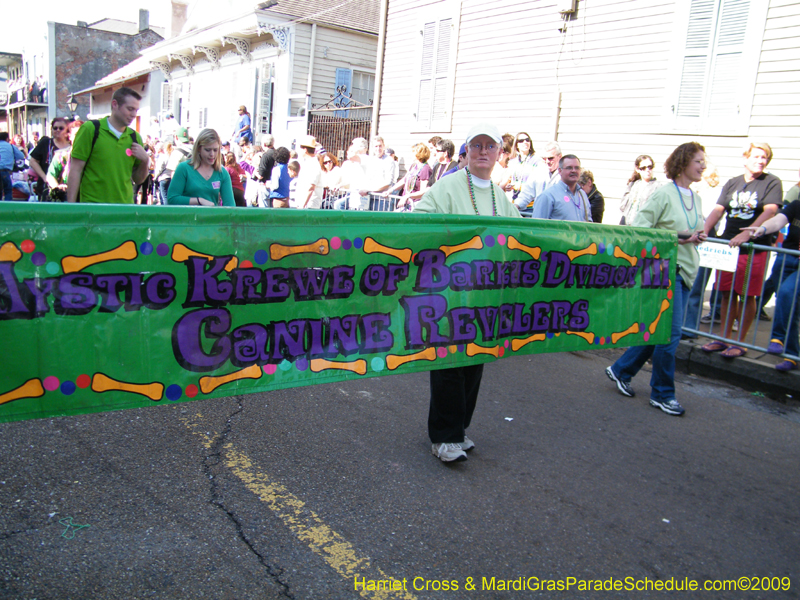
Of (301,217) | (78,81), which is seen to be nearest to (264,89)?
(301,217)

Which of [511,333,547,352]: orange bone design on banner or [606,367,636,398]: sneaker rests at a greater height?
[511,333,547,352]: orange bone design on banner

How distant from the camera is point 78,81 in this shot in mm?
49469

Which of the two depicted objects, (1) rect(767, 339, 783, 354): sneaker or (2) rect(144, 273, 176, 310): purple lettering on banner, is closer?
(2) rect(144, 273, 176, 310): purple lettering on banner

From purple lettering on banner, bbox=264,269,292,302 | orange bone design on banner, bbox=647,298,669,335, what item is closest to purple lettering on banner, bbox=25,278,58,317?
purple lettering on banner, bbox=264,269,292,302

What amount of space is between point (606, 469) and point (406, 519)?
60.2 inches

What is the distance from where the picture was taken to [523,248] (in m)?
4.00

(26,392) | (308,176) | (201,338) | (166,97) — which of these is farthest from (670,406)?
(166,97)

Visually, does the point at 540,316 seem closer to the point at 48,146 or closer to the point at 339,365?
the point at 339,365

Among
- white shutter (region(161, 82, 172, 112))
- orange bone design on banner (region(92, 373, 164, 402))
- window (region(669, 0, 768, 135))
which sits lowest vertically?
orange bone design on banner (region(92, 373, 164, 402))

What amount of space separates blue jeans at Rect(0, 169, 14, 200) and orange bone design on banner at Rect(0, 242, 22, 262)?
9712 mm

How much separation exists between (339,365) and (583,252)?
6.46 feet

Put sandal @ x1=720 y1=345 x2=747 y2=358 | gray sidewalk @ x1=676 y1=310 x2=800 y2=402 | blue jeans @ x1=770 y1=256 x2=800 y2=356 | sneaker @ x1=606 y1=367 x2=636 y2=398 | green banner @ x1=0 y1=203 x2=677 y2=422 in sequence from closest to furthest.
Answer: green banner @ x1=0 y1=203 x2=677 y2=422 → sneaker @ x1=606 y1=367 x2=636 y2=398 → gray sidewalk @ x1=676 y1=310 x2=800 y2=402 → blue jeans @ x1=770 y1=256 x2=800 y2=356 → sandal @ x1=720 y1=345 x2=747 y2=358

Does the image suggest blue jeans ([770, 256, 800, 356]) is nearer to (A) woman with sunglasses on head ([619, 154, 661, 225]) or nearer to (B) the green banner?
(A) woman with sunglasses on head ([619, 154, 661, 225])

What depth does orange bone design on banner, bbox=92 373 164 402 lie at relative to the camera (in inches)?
107
